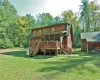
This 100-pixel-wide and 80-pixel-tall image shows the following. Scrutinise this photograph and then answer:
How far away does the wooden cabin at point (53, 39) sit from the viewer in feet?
79.5

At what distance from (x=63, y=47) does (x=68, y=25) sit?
462cm

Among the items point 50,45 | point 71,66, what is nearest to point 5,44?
point 50,45

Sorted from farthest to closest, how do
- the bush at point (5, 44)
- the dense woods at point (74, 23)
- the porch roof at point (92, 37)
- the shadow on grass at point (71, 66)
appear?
the dense woods at point (74, 23), the bush at point (5, 44), the porch roof at point (92, 37), the shadow on grass at point (71, 66)

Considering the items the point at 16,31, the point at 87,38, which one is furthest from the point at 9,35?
the point at 87,38

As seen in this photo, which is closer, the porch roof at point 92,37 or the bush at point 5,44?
the porch roof at point 92,37

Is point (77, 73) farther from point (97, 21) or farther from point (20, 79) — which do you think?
point (97, 21)

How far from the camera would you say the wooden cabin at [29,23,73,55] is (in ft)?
79.5

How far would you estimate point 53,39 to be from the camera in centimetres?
2862

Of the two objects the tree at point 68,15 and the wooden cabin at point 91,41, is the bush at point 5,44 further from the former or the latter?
the wooden cabin at point 91,41

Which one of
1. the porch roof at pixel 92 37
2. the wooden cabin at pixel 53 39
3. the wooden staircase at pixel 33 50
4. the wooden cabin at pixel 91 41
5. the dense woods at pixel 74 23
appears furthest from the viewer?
the dense woods at pixel 74 23

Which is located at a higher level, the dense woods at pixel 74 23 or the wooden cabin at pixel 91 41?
the dense woods at pixel 74 23

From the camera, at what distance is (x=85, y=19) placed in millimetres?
56312

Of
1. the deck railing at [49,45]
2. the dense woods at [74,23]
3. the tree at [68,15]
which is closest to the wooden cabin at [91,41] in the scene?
the deck railing at [49,45]

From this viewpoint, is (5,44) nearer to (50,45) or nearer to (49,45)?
(49,45)
